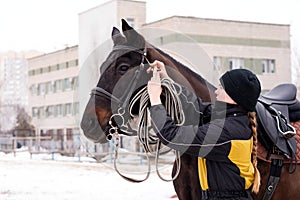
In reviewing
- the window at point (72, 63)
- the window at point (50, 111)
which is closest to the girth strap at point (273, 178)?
the window at point (72, 63)

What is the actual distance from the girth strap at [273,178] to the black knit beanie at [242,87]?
468 mm

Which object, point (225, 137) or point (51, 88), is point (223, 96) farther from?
point (51, 88)

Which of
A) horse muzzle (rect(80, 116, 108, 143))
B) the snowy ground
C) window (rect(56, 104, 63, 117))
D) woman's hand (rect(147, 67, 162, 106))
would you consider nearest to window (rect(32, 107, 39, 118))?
window (rect(56, 104, 63, 117))

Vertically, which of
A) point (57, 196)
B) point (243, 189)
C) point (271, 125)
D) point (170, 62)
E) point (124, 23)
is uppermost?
point (124, 23)

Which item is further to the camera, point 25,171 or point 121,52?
point 25,171

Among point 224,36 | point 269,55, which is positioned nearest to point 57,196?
point 224,36

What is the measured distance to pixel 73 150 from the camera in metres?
26.9

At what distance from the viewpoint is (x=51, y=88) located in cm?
4397

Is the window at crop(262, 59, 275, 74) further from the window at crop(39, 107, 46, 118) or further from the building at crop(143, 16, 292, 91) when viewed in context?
the window at crop(39, 107, 46, 118)

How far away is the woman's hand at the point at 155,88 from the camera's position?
9.24 feet

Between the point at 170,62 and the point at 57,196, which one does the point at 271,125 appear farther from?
the point at 57,196

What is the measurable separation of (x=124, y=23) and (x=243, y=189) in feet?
3.56

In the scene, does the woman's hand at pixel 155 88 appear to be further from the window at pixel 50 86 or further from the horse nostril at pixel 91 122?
the window at pixel 50 86

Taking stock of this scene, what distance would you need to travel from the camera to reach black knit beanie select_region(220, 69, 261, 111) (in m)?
2.77
